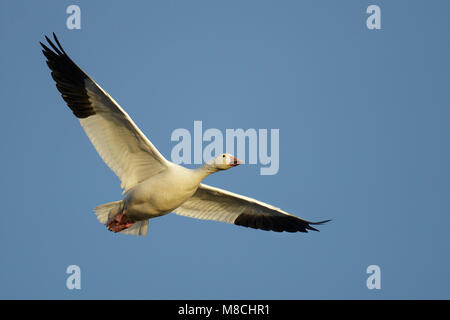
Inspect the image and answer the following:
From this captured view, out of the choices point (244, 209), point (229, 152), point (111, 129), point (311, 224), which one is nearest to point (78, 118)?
point (111, 129)

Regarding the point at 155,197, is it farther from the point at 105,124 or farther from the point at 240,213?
the point at 240,213

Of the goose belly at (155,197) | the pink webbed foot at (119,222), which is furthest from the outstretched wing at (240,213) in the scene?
the pink webbed foot at (119,222)

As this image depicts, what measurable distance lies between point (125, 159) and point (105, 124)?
764 mm

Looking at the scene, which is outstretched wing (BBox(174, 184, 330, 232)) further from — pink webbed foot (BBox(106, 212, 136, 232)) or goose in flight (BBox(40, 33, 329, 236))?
pink webbed foot (BBox(106, 212, 136, 232))

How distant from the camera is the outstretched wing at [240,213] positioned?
14164 millimetres

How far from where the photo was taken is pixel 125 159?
12992 millimetres

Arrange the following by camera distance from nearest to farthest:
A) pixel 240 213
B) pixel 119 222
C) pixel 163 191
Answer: pixel 163 191
pixel 119 222
pixel 240 213

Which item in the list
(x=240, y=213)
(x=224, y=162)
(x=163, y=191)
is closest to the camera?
(x=163, y=191)

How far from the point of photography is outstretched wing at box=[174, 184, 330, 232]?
14.2m

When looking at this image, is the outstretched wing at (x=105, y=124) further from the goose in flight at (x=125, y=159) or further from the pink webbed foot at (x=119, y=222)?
the pink webbed foot at (x=119, y=222)

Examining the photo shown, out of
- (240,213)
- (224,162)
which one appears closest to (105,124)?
(224,162)

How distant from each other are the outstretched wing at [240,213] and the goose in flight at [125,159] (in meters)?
0.93

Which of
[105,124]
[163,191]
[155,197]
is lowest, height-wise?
[155,197]

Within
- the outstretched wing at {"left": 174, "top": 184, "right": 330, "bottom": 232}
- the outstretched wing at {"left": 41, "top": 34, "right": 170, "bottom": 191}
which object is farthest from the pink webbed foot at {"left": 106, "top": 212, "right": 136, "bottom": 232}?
the outstretched wing at {"left": 174, "top": 184, "right": 330, "bottom": 232}
